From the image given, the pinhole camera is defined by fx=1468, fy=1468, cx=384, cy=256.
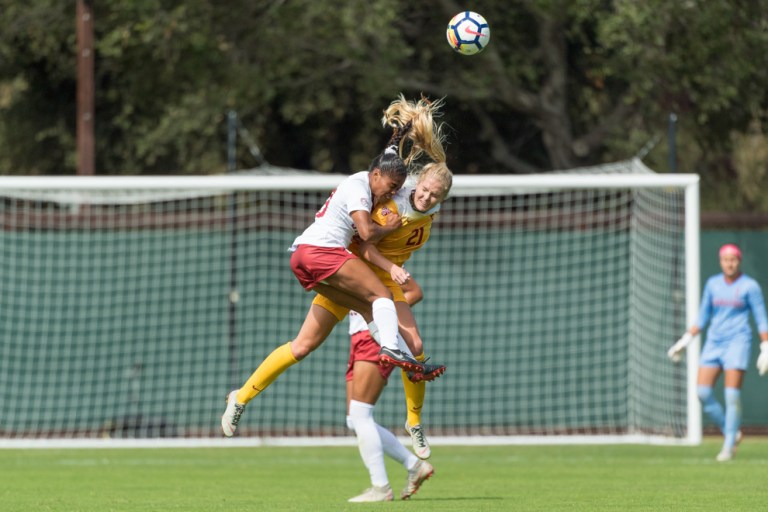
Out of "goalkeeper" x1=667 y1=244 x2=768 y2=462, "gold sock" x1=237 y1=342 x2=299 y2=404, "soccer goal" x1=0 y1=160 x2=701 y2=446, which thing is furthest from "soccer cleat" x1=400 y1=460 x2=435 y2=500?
"soccer goal" x1=0 y1=160 x2=701 y2=446

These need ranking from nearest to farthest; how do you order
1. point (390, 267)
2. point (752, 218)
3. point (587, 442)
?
point (390, 267)
point (587, 442)
point (752, 218)

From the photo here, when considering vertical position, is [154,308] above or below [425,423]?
above

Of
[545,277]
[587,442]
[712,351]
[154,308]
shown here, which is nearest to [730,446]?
[712,351]

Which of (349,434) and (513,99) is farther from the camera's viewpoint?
(513,99)

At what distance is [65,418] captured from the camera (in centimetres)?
1770

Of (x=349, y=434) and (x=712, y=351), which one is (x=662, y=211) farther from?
(x=349, y=434)

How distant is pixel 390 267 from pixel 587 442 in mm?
8569

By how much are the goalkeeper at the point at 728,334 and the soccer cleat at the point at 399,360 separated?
5832 millimetres

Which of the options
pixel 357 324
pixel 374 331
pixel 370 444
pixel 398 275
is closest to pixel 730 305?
pixel 357 324

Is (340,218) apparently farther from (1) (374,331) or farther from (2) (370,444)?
(2) (370,444)

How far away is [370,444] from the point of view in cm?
973

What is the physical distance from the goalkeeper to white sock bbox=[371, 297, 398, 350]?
5752 mm

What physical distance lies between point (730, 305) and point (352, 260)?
21.1 feet

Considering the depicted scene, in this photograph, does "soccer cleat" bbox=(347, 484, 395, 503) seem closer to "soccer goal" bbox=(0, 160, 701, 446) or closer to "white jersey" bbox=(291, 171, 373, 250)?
"white jersey" bbox=(291, 171, 373, 250)
